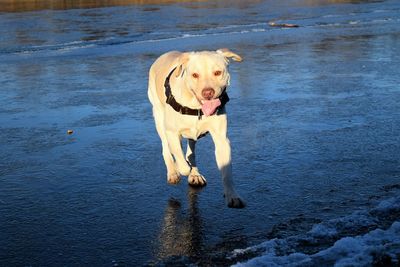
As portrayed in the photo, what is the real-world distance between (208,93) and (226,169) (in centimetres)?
68

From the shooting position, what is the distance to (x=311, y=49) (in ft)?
50.7

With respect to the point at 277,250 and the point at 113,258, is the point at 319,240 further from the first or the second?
the point at 113,258

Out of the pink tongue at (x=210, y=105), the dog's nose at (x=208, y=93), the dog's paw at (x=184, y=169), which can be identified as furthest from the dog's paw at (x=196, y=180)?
the dog's nose at (x=208, y=93)

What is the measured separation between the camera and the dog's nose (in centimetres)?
489

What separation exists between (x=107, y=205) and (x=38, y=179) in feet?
3.50

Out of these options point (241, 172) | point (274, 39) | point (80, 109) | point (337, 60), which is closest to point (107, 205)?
point (241, 172)

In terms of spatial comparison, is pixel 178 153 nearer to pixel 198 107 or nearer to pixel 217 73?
pixel 198 107

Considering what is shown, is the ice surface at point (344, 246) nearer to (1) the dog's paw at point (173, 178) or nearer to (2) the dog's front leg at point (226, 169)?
(2) the dog's front leg at point (226, 169)

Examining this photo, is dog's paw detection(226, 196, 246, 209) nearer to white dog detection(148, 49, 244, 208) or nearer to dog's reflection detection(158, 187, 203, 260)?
white dog detection(148, 49, 244, 208)

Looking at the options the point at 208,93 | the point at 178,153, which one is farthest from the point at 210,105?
the point at 178,153

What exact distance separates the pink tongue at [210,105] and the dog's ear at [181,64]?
0.44 metres

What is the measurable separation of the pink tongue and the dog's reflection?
2.56ft

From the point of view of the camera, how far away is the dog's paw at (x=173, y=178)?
225 inches

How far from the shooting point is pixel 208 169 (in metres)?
6.12
